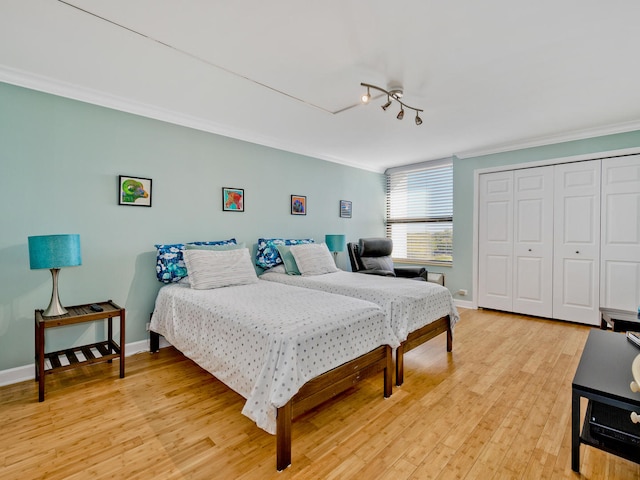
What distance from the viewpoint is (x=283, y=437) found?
5.01 feet

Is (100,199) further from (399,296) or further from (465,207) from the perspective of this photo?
(465,207)

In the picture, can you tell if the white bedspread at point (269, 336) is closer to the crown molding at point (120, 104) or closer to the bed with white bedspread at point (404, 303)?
the bed with white bedspread at point (404, 303)

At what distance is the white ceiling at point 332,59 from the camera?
1.68 meters

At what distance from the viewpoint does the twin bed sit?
5.15ft

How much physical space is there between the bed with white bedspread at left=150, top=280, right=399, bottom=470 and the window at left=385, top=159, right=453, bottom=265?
3315mm

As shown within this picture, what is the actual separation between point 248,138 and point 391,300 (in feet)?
8.46

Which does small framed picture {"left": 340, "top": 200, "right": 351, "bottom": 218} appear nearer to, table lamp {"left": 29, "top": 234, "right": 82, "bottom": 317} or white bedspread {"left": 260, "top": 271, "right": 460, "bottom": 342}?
white bedspread {"left": 260, "top": 271, "right": 460, "bottom": 342}

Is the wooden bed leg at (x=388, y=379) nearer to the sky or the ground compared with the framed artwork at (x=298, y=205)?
nearer to the ground

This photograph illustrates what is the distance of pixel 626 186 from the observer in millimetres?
3484

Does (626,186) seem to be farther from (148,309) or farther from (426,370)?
(148,309)

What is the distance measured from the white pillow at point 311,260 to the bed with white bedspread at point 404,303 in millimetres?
260

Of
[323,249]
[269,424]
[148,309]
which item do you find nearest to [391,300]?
[269,424]

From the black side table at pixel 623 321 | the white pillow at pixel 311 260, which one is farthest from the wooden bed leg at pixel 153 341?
the black side table at pixel 623 321

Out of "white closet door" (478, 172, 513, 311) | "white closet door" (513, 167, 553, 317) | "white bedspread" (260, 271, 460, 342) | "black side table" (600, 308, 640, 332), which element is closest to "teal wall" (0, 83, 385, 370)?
"white bedspread" (260, 271, 460, 342)
